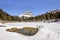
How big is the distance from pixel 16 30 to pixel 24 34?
78 cm

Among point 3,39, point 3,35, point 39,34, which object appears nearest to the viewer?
point 3,39

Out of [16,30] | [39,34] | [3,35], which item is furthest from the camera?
[16,30]

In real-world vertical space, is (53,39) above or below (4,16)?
below

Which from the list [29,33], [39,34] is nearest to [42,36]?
[39,34]

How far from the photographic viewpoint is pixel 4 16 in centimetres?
1614

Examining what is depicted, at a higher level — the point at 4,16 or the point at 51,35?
the point at 4,16

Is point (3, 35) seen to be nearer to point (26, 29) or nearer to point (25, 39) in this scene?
point (25, 39)

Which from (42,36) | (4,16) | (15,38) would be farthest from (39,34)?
(4,16)

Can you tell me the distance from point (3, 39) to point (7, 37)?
28 cm

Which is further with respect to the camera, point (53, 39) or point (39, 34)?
point (39, 34)

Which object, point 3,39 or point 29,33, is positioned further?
point 29,33

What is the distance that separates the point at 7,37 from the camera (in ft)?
22.6

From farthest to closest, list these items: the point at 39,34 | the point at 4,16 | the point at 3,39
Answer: the point at 4,16, the point at 39,34, the point at 3,39

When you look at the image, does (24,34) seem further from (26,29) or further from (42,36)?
(42,36)
